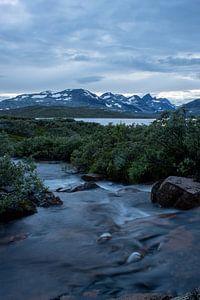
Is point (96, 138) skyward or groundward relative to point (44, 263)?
skyward

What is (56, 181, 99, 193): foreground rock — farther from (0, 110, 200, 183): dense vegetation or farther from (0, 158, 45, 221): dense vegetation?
(0, 158, 45, 221): dense vegetation

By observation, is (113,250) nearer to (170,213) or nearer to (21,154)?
(170,213)

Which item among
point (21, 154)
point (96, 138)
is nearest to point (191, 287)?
point (96, 138)

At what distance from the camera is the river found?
8.02 meters

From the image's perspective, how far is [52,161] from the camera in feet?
107

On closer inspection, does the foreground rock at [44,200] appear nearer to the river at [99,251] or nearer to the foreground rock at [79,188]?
the river at [99,251]

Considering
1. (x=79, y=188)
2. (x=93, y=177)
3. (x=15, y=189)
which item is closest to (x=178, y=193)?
(x=15, y=189)

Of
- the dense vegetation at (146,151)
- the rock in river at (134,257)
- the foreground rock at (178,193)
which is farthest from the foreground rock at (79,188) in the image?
the rock in river at (134,257)

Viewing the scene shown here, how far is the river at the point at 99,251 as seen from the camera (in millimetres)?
8016

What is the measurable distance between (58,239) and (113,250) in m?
1.92

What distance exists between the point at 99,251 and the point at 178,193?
488 cm

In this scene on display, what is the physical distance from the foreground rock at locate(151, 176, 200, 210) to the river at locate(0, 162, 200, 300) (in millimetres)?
367

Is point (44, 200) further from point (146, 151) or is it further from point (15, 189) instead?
point (146, 151)

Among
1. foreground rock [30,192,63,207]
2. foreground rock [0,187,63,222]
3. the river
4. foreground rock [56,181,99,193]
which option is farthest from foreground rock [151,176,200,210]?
foreground rock [56,181,99,193]
